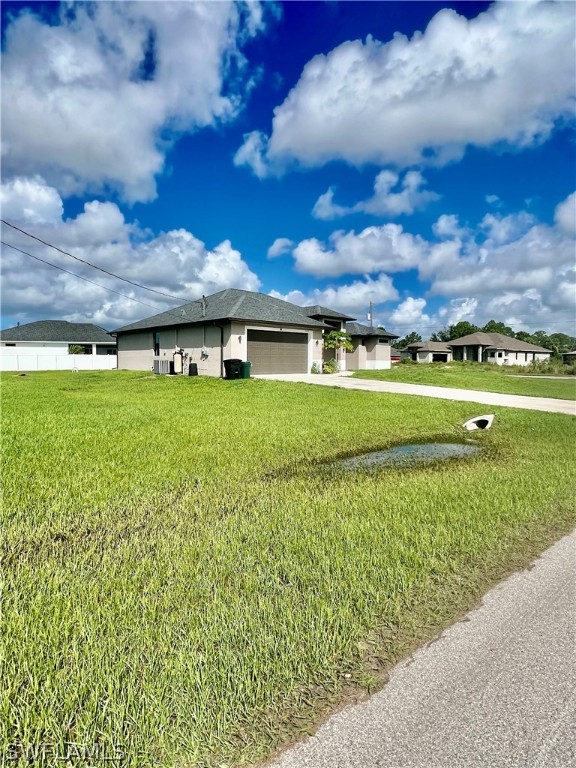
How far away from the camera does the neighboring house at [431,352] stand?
59.1m

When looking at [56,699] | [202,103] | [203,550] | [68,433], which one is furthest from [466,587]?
[202,103]

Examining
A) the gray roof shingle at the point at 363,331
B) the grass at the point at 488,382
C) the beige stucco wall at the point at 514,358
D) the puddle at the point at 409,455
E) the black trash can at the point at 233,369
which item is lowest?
the puddle at the point at 409,455

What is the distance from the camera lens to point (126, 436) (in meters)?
6.89

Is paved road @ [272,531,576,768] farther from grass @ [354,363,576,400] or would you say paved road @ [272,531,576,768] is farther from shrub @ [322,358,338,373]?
shrub @ [322,358,338,373]

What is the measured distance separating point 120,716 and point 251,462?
13.3ft

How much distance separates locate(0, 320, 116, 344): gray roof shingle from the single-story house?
44370mm

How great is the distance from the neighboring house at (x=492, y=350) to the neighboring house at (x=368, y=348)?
26767 mm

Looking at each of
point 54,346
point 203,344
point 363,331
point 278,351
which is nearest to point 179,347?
point 203,344

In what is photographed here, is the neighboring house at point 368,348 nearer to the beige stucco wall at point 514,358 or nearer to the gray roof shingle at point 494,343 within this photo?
the gray roof shingle at point 494,343

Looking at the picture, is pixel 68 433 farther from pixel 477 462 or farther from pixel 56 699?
pixel 477 462

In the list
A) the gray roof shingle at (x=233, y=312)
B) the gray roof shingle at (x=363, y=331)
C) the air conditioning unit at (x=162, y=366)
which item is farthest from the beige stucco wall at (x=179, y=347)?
the gray roof shingle at (x=363, y=331)

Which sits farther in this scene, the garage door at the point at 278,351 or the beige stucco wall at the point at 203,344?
the garage door at the point at 278,351

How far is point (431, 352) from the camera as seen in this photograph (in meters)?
59.5

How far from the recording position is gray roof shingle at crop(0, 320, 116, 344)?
4484 centimetres
